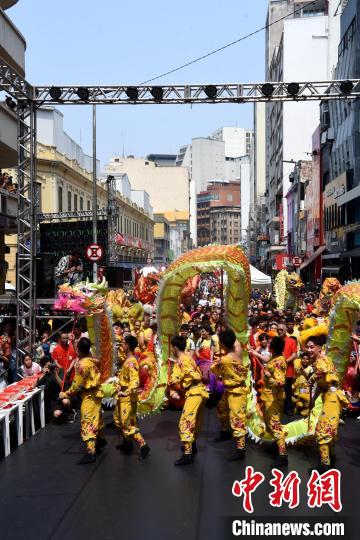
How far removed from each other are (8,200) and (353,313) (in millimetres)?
13298

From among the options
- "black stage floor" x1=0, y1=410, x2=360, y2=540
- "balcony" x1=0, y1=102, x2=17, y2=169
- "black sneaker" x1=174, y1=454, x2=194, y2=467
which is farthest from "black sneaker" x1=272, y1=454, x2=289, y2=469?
"balcony" x1=0, y1=102, x2=17, y2=169

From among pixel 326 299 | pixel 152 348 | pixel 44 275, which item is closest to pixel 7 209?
pixel 44 275

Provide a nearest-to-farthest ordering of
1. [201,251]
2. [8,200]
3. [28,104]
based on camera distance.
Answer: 1. [201,251]
2. [28,104]
3. [8,200]

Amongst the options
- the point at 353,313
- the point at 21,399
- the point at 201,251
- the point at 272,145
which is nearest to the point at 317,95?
the point at 201,251

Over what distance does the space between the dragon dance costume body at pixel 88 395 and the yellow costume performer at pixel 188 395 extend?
91cm

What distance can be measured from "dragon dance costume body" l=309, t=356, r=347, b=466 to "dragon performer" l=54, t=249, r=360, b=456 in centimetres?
120

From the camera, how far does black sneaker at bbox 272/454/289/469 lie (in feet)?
25.5

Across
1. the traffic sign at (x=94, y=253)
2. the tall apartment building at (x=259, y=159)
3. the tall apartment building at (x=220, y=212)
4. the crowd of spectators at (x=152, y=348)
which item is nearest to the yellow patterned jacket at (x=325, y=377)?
the crowd of spectators at (x=152, y=348)

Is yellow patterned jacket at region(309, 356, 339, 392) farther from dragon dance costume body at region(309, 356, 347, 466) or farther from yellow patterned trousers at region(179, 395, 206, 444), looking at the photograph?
yellow patterned trousers at region(179, 395, 206, 444)

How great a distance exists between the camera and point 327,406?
24.4ft

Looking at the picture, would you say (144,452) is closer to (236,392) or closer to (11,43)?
(236,392)

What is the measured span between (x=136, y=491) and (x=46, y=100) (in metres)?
7.83

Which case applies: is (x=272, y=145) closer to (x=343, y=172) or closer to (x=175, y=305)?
(x=343, y=172)

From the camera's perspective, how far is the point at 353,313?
8.71 m
